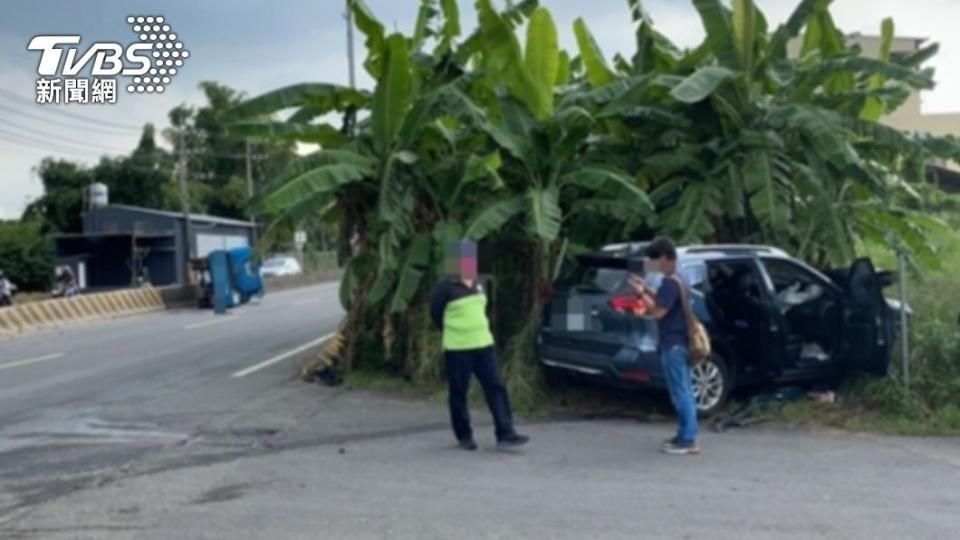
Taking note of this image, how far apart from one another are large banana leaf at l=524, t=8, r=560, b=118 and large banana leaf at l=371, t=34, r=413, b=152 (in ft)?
4.67

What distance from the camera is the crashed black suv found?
10.9 meters

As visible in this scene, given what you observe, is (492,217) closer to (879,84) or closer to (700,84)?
(700,84)

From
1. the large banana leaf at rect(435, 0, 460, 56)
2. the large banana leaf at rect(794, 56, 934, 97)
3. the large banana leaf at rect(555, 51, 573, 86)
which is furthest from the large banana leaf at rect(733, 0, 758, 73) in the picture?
the large banana leaf at rect(435, 0, 460, 56)

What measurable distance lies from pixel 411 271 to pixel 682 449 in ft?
15.1

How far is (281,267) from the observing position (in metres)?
55.2

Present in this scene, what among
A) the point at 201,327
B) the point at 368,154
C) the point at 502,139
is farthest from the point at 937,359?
the point at 201,327

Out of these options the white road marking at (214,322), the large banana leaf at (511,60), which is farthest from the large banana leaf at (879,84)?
the white road marking at (214,322)

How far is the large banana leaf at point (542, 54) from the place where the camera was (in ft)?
42.6

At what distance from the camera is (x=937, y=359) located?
37.5ft

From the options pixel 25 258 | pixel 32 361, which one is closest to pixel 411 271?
pixel 32 361

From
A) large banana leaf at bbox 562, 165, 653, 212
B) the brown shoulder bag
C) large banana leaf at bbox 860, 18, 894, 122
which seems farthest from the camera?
large banana leaf at bbox 860, 18, 894, 122

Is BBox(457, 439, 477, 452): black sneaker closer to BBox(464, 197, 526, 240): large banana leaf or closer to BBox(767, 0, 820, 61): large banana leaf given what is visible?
BBox(464, 197, 526, 240): large banana leaf

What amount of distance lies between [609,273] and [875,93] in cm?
483

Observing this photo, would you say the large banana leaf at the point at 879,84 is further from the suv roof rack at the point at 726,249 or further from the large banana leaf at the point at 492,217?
the large banana leaf at the point at 492,217
